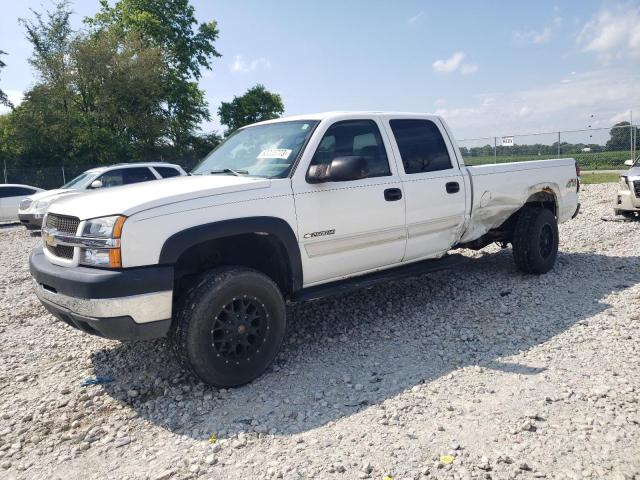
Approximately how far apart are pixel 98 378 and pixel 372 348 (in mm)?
2206

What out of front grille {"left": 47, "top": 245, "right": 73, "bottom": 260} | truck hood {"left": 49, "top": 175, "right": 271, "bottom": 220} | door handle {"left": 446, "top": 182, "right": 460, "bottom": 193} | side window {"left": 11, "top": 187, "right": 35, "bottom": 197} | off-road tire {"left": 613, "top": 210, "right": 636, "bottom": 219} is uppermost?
side window {"left": 11, "top": 187, "right": 35, "bottom": 197}

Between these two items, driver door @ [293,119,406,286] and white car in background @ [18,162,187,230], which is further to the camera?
white car in background @ [18,162,187,230]

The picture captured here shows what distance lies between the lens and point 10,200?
17.0 m

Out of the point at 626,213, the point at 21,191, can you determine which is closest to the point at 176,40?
the point at 21,191

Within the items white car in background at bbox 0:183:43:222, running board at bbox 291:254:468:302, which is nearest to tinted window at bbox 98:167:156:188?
white car in background at bbox 0:183:43:222

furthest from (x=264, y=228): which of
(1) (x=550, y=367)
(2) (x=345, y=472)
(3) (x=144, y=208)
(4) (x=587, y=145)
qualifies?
(4) (x=587, y=145)

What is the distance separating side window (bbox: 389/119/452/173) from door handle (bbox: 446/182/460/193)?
19cm

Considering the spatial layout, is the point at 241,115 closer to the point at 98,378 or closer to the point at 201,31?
the point at 201,31

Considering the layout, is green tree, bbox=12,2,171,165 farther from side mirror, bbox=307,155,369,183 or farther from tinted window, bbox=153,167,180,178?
side mirror, bbox=307,155,369,183

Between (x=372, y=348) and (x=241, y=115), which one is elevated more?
(x=241, y=115)

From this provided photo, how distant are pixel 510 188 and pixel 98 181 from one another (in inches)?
404

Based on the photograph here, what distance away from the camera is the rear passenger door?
186 inches

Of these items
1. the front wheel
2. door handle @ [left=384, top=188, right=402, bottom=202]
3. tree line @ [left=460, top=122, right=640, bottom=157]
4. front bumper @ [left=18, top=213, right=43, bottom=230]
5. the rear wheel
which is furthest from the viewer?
tree line @ [left=460, top=122, right=640, bottom=157]

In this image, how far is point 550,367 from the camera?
369 centimetres
